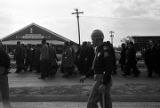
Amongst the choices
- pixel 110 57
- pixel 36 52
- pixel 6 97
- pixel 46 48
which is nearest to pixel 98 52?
pixel 110 57

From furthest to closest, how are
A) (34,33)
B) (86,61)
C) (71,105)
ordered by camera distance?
(34,33) → (86,61) → (71,105)

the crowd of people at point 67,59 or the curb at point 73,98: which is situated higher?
the crowd of people at point 67,59

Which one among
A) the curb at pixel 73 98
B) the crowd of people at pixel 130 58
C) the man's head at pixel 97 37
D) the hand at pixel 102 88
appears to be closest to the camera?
the hand at pixel 102 88

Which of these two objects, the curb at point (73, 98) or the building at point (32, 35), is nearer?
the curb at point (73, 98)

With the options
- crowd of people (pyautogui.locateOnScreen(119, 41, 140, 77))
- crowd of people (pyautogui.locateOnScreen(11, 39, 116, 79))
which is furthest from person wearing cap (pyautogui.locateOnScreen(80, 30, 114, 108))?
crowd of people (pyautogui.locateOnScreen(119, 41, 140, 77))

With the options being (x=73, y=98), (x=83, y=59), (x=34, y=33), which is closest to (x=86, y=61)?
(x=83, y=59)

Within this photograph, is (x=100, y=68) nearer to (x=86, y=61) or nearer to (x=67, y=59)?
(x=86, y=61)

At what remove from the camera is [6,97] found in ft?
27.3

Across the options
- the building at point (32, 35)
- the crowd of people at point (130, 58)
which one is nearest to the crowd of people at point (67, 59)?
the crowd of people at point (130, 58)

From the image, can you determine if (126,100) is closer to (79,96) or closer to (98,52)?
(79,96)

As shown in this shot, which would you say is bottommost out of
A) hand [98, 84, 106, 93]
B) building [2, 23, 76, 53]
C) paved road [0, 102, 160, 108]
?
paved road [0, 102, 160, 108]

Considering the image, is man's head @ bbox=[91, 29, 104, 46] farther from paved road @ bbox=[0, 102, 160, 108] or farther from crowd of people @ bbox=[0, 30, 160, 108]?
paved road @ bbox=[0, 102, 160, 108]

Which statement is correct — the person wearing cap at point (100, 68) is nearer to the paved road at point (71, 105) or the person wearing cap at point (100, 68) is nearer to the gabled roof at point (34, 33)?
the paved road at point (71, 105)

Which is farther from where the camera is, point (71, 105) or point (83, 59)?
point (83, 59)
